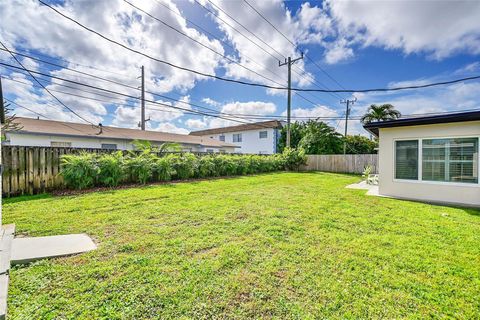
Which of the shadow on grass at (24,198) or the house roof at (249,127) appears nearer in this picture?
the shadow on grass at (24,198)

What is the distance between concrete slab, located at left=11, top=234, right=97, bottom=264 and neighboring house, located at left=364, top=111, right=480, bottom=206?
8.53m

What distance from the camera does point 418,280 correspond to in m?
2.46

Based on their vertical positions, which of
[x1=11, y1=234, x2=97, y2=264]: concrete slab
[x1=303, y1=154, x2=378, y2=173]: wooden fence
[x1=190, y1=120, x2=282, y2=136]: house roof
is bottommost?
[x1=11, y1=234, x2=97, y2=264]: concrete slab

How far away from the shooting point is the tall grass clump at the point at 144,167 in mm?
7324

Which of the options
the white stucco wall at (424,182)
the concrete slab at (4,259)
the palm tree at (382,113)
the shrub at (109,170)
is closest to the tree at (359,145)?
the palm tree at (382,113)

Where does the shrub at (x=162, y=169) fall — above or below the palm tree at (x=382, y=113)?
below

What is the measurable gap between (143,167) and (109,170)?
1.24m

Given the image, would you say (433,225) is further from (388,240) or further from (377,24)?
(377,24)

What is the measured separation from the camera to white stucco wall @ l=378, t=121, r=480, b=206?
6.39 meters

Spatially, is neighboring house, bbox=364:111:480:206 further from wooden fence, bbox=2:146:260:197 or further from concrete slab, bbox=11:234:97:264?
wooden fence, bbox=2:146:260:197

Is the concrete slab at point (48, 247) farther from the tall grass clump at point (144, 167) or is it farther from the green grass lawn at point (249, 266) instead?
the tall grass clump at point (144, 167)

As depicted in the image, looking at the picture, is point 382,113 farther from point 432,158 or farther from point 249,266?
point 249,266

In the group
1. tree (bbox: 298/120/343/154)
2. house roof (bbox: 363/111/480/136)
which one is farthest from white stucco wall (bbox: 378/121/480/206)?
tree (bbox: 298/120/343/154)

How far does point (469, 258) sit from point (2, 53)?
14.3 m
